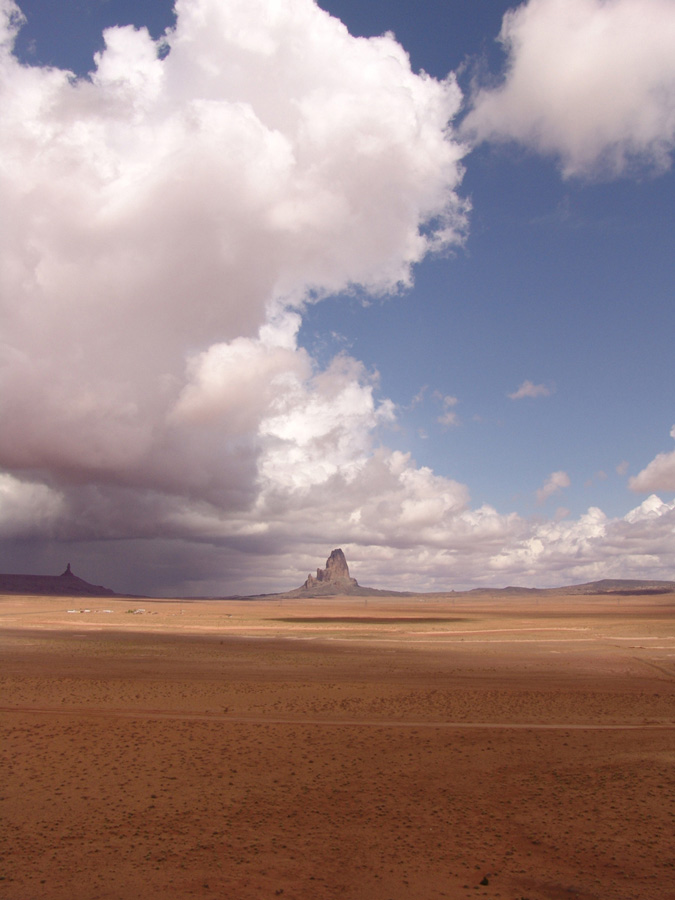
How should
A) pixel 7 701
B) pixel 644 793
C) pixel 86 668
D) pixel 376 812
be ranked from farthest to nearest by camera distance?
pixel 86 668 → pixel 7 701 → pixel 644 793 → pixel 376 812

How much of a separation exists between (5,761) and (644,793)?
39.1 ft

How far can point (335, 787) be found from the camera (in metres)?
11.2

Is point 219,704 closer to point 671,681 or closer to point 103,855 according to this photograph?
point 103,855

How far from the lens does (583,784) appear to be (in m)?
11.4

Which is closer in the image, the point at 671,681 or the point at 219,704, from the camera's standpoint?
the point at 219,704

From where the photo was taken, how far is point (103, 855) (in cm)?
837

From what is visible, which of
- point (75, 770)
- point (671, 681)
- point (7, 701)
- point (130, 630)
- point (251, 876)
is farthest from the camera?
point (130, 630)

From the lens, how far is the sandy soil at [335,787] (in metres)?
7.84

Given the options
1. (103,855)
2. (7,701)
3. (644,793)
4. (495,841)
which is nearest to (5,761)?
(103,855)

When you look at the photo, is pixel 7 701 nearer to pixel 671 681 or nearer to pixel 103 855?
pixel 103 855

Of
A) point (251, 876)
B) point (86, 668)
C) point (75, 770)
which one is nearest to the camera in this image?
point (251, 876)

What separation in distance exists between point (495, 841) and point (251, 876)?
11.5 ft

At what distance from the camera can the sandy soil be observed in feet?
25.7

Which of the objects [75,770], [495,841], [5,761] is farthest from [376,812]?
[5,761]
